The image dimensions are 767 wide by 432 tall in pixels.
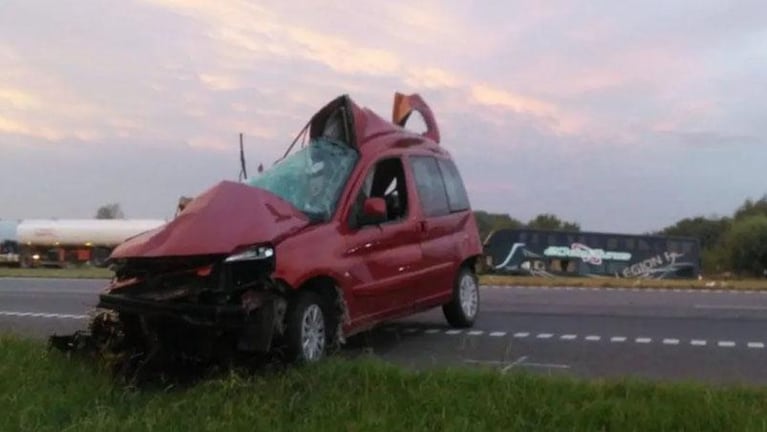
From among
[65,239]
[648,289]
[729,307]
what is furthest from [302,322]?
[65,239]

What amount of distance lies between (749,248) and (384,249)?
217ft

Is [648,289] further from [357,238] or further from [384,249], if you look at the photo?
[357,238]

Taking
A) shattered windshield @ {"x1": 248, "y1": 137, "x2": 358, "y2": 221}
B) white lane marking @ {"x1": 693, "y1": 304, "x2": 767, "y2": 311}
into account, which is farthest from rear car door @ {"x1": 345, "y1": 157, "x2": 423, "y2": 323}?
white lane marking @ {"x1": 693, "y1": 304, "x2": 767, "y2": 311}

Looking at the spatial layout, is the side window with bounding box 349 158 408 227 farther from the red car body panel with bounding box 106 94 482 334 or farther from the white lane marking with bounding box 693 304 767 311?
the white lane marking with bounding box 693 304 767 311

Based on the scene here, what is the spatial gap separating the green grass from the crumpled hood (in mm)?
1009

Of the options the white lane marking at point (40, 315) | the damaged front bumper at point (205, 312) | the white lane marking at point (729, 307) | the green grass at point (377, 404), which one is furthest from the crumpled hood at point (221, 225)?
the white lane marking at point (729, 307)

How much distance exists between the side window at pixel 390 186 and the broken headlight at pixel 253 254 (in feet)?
6.06

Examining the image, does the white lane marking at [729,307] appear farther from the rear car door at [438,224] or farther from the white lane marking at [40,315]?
the white lane marking at [40,315]

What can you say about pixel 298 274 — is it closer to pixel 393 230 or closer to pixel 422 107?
pixel 393 230

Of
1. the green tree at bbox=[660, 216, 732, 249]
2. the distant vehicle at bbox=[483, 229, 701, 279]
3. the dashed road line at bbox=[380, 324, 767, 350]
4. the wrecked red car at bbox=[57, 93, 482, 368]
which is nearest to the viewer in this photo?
the wrecked red car at bbox=[57, 93, 482, 368]

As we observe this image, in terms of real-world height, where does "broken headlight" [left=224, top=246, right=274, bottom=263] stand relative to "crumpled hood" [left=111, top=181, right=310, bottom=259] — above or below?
below

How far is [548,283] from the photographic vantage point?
20656 mm

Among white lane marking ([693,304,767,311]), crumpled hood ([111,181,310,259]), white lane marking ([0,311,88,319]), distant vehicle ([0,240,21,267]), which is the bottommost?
white lane marking ([693,304,767,311])

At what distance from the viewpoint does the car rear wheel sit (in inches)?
301
